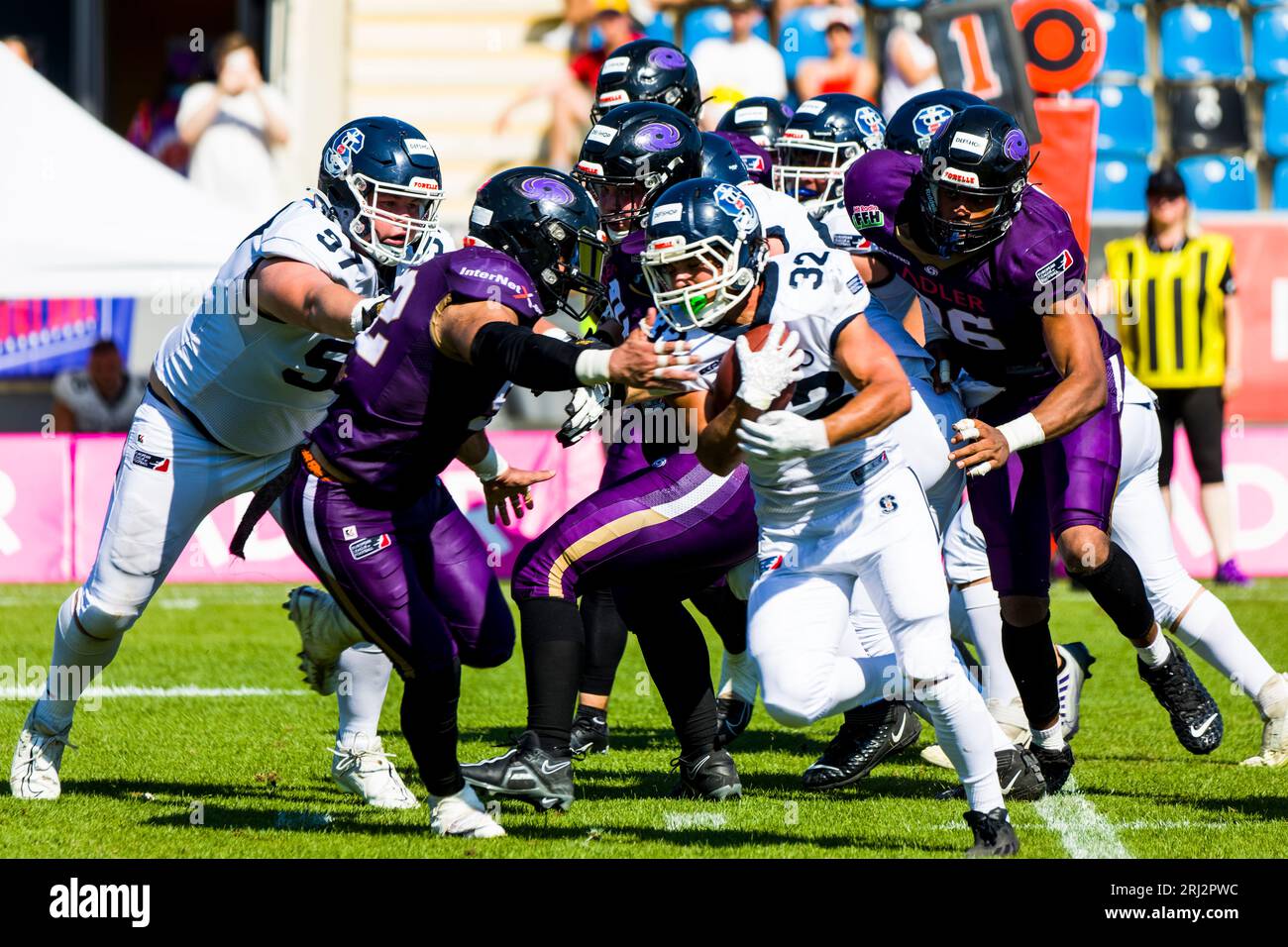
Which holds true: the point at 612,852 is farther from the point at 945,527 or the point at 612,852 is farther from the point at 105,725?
the point at 105,725

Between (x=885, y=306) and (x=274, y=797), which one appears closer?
(x=274, y=797)

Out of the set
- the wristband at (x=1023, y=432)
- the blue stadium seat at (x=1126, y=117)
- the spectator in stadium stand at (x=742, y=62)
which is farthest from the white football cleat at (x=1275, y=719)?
the blue stadium seat at (x=1126, y=117)

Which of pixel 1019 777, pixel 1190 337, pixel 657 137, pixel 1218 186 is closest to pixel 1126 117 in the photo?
pixel 1218 186

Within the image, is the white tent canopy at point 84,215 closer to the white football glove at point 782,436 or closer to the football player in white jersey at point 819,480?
the football player in white jersey at point 819,480

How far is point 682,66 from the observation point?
23.0 feet

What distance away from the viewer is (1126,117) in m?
14.4

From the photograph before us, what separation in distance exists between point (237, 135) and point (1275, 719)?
933 centimetres

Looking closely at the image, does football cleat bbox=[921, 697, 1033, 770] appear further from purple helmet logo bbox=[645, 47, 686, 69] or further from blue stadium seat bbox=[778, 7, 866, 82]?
blue stadium seat bbox=[778, 7, 866, 82]

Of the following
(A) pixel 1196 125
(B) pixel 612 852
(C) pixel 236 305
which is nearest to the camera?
(B) pixel 612 852

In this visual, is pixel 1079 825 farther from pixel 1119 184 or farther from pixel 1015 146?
pixel 1119 184

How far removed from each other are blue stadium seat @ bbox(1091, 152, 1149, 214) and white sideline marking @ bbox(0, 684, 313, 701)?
8664mm

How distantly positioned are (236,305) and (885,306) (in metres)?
2.15

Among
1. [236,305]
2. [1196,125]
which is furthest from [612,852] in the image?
[1196,125]
